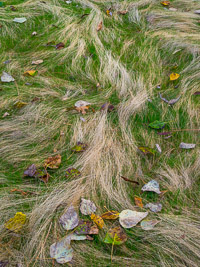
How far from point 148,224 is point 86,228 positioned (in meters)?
0.36

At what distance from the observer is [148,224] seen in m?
1.26

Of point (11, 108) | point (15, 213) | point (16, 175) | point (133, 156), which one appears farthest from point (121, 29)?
point (15, 213)

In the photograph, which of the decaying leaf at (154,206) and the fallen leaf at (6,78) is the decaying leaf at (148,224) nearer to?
the decaying leaf at (154,206)

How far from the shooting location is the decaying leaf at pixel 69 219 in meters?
1.26

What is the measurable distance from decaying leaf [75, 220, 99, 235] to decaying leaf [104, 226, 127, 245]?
0.07 meters

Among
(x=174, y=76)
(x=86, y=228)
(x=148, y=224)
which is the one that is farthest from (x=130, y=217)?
(x=174, y=76)

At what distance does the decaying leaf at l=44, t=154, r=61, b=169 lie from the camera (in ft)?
5.13

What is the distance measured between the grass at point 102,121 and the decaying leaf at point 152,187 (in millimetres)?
38

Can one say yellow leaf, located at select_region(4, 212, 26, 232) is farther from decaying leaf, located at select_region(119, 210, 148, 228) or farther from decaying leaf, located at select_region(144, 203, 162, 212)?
decaying leaf, located at select_region(144, 203, 162, 212)

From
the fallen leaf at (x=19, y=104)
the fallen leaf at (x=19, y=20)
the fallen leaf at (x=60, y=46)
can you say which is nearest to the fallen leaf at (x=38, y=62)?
the fallen leaf at (x=60, y=46)

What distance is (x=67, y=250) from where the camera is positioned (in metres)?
1.17

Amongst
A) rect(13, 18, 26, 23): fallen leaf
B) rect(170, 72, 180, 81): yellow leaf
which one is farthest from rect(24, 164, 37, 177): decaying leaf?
rect(13, 18, 26, 23): fallen leaf

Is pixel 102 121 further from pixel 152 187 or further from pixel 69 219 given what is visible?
A: pixel 69 219

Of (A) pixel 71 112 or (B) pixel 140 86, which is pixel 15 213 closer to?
(A) pixel 71 112
